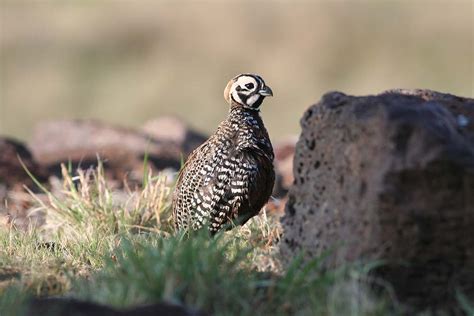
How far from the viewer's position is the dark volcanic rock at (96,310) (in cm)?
498

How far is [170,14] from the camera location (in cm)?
3034

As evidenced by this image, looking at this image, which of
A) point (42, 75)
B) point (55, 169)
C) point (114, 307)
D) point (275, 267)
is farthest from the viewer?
point (42, 75)

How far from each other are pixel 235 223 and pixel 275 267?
66.3 inches

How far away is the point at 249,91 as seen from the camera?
859 cm

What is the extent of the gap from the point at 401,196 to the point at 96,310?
1.59 metres

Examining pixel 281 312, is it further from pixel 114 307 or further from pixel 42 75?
pixel 42 75

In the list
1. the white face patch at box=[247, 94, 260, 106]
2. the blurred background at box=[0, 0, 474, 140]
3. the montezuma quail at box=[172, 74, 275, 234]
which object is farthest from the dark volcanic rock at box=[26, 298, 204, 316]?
the blurred background at box=[0, 0, 474, 140]

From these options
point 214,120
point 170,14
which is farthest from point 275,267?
point 170,14

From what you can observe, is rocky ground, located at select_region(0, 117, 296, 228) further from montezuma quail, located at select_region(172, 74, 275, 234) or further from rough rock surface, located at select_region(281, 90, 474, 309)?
rough rock surface, located at select_region(281, 90, 474, 309)

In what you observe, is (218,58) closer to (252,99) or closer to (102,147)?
(102,147)

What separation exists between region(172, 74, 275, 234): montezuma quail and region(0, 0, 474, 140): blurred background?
16.0 metres

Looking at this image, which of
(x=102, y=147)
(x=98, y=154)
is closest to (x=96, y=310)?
(x=98, y=154)

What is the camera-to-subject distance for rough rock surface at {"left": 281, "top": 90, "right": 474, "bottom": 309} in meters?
5.42

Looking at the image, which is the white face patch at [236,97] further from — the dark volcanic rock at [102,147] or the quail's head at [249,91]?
the dark volcanic rock at [102,147]
